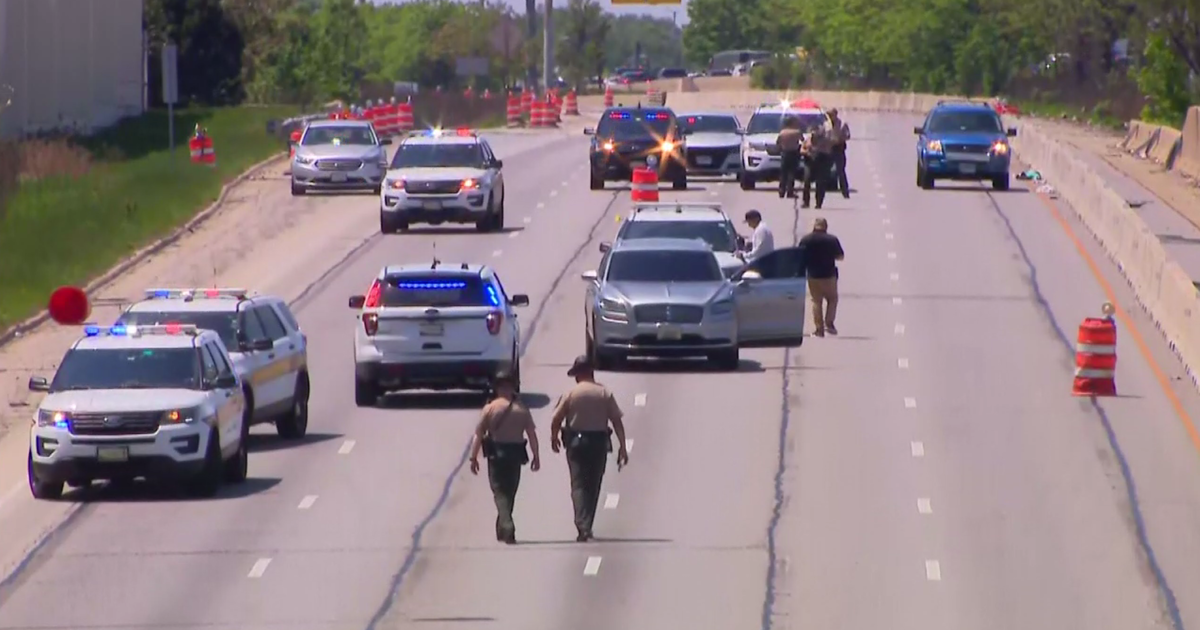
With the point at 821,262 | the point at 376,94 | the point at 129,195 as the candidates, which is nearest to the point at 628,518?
the point at 821,262

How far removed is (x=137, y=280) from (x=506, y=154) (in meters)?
24.7

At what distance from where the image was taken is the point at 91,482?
68.6 ft

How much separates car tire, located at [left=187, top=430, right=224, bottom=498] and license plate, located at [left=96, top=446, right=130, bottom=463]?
68 cm

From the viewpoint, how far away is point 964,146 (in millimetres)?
47625

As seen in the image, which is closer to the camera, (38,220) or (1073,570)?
(1073,570)

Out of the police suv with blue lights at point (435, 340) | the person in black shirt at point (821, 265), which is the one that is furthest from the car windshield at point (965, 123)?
the police suv with blue lights at point (435, 340)

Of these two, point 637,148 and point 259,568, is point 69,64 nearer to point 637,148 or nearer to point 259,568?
point 637,148

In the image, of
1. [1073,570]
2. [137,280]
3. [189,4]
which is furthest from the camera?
[189,4]

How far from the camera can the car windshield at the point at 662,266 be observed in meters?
28.2

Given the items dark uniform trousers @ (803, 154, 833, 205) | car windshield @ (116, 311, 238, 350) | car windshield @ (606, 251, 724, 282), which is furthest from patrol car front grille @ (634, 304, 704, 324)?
dark uniform trousers @ (803, 154, 833, 205)

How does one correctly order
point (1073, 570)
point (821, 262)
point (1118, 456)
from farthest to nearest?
point (821, 262) < point (1118, 456) < point (1073, 570)

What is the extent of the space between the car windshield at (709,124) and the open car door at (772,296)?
77.4ft

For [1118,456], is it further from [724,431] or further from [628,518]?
[628,518]

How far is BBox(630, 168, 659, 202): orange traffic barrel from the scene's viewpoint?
45031 millimetres
